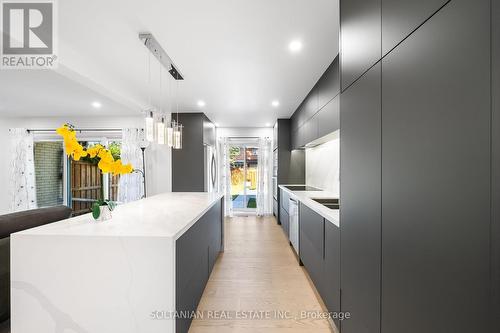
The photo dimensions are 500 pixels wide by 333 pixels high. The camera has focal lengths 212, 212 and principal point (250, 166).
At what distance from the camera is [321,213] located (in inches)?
76.4

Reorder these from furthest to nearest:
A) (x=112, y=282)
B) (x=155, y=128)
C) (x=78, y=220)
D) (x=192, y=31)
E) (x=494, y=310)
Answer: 1. (x=155, y=128)
2. (x=192, y=31)
3. (x=78, y=220)
4. (x=112, y=282)
5. (x=494, y=310)

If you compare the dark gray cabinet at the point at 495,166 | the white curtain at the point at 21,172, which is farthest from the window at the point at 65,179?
the dark gray cabinet at the point at 495,166

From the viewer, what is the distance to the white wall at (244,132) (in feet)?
20.1

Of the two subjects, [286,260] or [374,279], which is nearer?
[374,279]

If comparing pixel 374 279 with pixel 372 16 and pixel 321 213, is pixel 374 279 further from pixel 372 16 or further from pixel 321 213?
pixel 372 16

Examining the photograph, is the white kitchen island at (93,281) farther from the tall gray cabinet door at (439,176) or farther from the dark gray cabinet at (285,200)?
the dark gray cabinet at (285,200)

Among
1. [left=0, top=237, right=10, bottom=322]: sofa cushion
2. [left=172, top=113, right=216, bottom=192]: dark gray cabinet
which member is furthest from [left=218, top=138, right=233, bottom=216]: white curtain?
[left=0, top=237, right=10, bottom=322]: sofa cushion

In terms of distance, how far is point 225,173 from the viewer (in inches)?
238

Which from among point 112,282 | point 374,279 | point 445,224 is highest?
point 445,224

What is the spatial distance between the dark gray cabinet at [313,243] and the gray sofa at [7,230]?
265cm

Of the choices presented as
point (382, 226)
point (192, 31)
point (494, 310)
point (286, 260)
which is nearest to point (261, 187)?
point (286, 260)

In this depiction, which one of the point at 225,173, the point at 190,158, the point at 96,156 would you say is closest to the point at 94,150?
the point at 96,156

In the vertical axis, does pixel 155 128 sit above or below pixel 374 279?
above

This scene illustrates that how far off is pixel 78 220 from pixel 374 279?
198 cm
